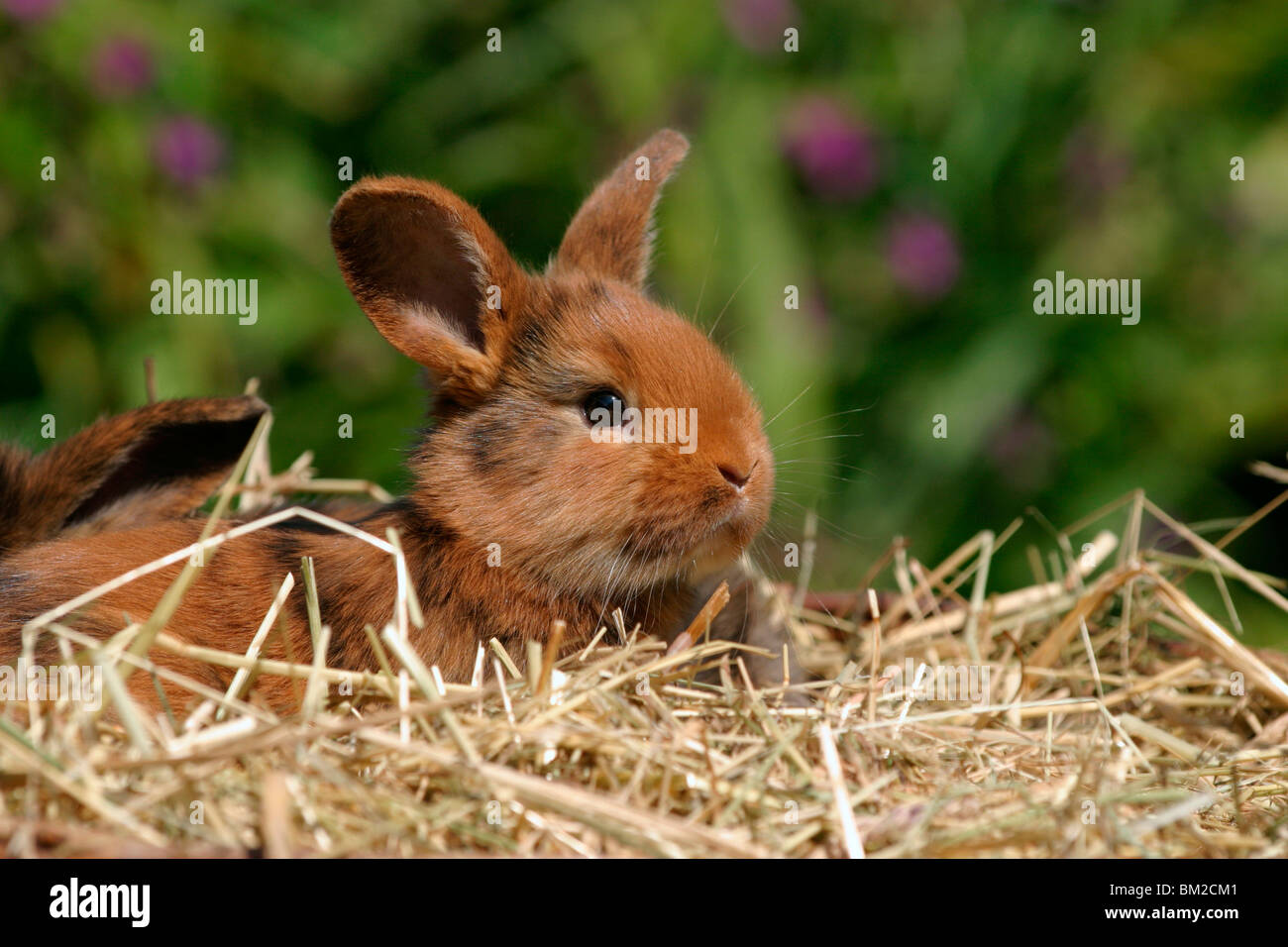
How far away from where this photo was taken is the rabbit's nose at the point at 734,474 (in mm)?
3174

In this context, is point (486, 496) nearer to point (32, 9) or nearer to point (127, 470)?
point (127, 470)

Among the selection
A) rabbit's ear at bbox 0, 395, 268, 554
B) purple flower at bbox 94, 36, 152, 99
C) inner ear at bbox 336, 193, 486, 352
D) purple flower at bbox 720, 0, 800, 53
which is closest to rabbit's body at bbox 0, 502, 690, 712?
rabbit's ear at bbox 0, 395, 268, 554

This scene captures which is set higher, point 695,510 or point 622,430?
point 622,430

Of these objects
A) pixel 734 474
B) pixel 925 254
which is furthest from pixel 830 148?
pixel 734 474

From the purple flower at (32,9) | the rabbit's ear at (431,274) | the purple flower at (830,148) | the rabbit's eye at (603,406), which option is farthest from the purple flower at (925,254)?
the purple flower at (32,9)

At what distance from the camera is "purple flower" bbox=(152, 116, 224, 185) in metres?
5.64

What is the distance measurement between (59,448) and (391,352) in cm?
273

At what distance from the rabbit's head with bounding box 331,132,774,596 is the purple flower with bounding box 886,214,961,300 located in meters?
2.99

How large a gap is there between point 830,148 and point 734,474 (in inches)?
137

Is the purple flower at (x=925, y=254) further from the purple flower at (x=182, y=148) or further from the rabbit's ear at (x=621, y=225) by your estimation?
the purple flower at (x=182, y=148)
